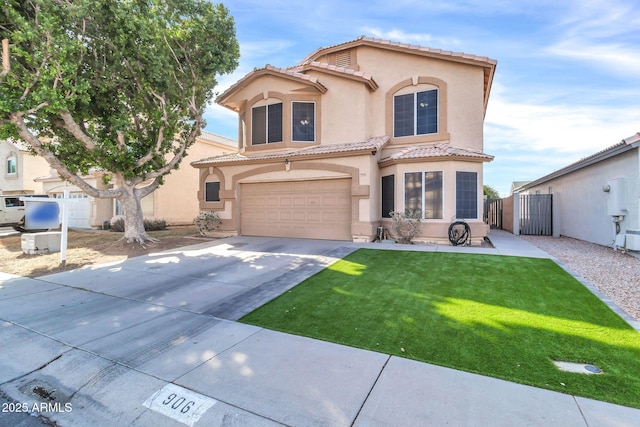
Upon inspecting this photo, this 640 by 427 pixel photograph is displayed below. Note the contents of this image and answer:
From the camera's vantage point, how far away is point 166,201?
19.5 metres

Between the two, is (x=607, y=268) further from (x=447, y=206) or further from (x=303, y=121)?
(x=303, y=121)

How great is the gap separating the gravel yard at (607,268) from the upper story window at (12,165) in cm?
4154

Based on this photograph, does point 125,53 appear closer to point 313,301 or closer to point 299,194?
point 299,194

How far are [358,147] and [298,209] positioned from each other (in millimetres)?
3804

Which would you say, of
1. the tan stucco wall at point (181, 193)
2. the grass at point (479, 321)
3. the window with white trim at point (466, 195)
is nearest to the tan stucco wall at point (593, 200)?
→ the window with white trim at point (466, 195)

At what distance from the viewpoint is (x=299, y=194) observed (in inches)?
526

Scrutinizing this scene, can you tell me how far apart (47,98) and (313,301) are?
9.62 meters

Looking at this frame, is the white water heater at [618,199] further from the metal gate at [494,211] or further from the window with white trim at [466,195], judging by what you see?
the metal gate at [494,211]

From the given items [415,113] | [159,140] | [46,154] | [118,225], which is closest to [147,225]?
[118,225]

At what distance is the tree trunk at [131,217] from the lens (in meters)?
12.0

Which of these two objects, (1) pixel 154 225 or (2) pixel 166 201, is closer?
(1) pixel 154 225

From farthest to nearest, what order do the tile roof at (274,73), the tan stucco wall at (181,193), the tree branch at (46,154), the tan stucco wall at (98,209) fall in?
the tan stucco wall at (98,209) < the tan stucco wall at (181,193) < the tile roof at (274,73) < the tree branch at (46,154)

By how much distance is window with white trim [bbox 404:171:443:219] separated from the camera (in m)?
11.6

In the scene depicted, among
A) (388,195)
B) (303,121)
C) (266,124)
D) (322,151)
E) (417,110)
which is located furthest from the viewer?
(266,124)
